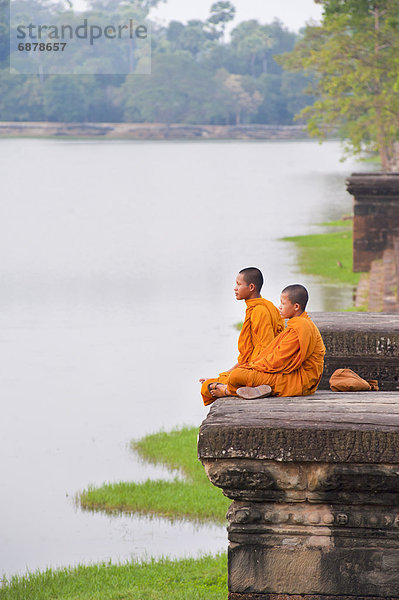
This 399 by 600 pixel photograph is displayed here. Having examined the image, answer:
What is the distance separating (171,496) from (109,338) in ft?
16.2

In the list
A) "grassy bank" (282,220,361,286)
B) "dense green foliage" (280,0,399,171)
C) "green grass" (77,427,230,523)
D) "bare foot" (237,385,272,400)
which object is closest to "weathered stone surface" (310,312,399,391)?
"bare foot" (237,385,272,400)

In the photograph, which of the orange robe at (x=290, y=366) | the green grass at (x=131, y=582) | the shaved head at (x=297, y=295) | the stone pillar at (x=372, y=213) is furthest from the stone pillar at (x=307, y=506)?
the stone pillar at (x=372, y=213)

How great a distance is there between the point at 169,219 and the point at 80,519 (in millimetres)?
20826

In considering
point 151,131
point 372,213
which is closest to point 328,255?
point 372,213

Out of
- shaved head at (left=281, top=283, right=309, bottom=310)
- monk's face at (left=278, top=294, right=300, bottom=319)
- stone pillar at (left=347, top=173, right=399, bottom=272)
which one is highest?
shaved head at (left=281, top=283, right=309, bottom=310)

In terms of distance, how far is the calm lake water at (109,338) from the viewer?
5742mm

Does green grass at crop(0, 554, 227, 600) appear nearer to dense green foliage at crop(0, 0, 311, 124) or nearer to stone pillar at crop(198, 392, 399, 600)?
stone pillar at crop(198, 392, 399, 600)

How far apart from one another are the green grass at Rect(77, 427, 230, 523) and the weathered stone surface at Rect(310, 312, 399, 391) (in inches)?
74.9

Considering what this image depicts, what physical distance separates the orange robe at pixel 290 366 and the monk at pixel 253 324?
22cm

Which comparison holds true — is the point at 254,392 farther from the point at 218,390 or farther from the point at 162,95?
the point at 162,95

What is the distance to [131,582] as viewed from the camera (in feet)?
15.2

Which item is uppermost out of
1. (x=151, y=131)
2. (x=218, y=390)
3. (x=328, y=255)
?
(x=151, y=131)

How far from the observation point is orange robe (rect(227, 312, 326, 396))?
3.48 meters

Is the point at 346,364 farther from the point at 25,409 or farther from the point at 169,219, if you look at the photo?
the point at 169,219
